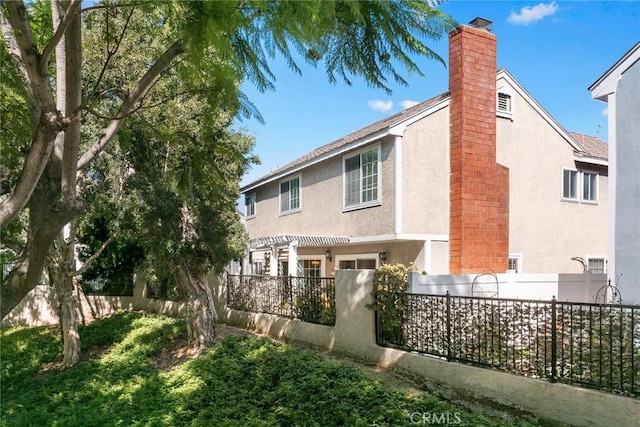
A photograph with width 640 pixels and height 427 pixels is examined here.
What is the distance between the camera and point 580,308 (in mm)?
5879

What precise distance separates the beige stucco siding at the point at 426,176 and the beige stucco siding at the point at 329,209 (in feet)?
1.45

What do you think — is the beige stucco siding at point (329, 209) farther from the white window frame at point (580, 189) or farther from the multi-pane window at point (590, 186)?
the multi-pane window at point (590, 186)

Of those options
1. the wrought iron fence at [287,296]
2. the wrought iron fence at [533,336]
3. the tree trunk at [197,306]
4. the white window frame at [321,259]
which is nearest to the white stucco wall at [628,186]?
the wrought iron fence at [533,336]

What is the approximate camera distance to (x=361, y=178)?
13930 mm

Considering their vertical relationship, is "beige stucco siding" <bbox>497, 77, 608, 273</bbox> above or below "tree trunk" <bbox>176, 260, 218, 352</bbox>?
above

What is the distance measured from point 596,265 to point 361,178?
9.21 m

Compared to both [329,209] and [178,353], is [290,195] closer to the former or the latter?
[329,209]

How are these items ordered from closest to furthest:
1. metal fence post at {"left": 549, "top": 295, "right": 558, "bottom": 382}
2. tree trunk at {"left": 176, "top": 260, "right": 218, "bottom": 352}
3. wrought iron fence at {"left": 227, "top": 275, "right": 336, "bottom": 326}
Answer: metal fence post at {"left": 549, "top": 295, "right": 558, "bottom": 382} < wrought iron fence at {"left": 227, "top": 275, "right": 336, "bottom": 326} < tree trunk at {"left": 176, "top": 260, "right": 218, "bottom": 352}

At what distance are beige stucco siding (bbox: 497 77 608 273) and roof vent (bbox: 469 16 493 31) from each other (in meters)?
2.49

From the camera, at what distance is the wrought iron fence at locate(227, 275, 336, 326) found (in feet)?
33.2

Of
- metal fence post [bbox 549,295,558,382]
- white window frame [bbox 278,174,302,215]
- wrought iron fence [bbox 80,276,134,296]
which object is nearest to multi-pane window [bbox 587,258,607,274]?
white window frame [bbox 278,174,302,215]

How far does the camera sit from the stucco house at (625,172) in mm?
7855

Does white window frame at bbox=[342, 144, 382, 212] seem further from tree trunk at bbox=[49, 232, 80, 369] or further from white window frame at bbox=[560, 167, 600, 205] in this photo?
tree trunk at bbox=[49, 232, 80, 369]

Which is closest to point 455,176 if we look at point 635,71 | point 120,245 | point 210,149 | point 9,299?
point 635,71
